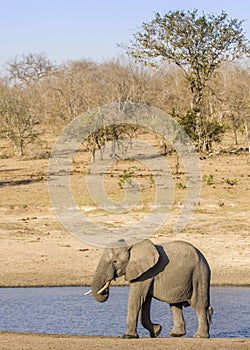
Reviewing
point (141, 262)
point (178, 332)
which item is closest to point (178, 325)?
point (178, 332)

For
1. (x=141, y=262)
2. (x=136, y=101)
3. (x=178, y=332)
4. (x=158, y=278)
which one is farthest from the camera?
(x=136, y=101)

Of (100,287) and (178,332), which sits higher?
(100,287)

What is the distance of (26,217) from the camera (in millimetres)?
22781

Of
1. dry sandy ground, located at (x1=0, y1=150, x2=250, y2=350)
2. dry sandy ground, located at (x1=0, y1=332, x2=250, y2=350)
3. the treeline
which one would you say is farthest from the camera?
the treeline

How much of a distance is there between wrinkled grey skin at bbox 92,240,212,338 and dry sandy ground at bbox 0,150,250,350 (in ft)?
2.39

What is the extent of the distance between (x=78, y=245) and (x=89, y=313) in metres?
6.05

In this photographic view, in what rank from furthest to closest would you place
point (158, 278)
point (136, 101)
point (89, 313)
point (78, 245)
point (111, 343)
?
point (136, 101)
point (78, 245)
point (89, 313)
point (158, 278)
point (111, 343)

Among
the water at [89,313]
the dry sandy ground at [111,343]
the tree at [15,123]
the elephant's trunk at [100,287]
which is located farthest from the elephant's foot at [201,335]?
the tree at [15,123]

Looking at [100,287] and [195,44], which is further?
[195,44]

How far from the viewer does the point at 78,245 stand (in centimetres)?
1964

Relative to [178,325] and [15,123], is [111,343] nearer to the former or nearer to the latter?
[178,325]

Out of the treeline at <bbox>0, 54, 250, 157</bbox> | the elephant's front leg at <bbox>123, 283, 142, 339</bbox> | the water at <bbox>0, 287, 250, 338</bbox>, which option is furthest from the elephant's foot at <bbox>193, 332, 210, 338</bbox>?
the treeline at <bbox>0, 54, 250, 157</bbox>

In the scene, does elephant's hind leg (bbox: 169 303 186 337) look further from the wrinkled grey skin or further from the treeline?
the treeline

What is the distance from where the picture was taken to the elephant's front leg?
35.7 ft
